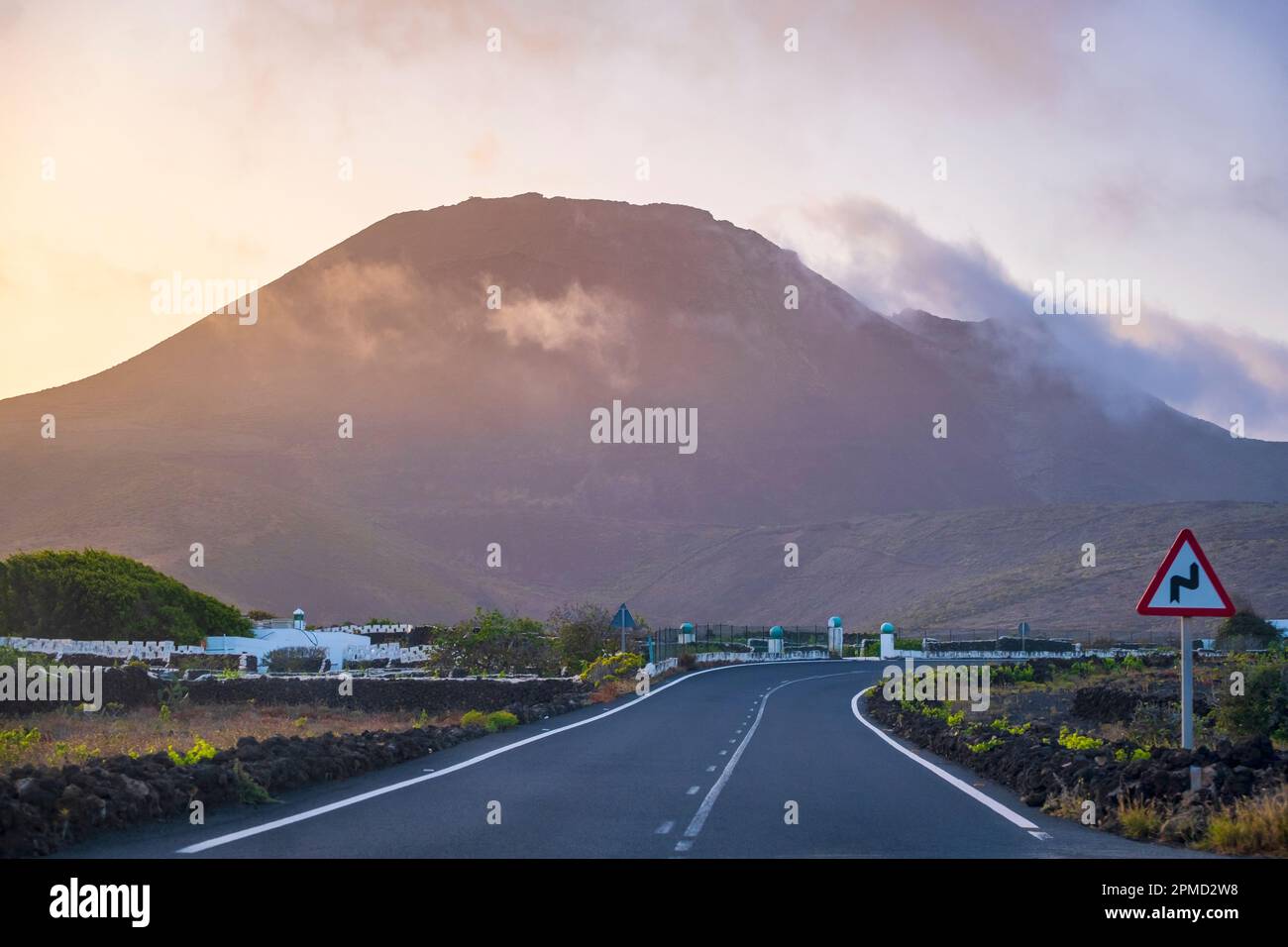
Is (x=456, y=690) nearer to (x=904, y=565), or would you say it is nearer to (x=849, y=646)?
(x=849, y=646)

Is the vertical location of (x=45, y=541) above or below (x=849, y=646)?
above

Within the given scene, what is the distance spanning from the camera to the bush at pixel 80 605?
63188 millimetres

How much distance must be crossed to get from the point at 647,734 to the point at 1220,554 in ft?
354

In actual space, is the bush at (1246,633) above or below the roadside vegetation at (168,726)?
below

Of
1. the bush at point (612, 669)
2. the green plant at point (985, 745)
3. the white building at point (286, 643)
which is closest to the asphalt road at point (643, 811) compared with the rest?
the green plant at point (985, 745)

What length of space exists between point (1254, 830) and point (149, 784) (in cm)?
1014

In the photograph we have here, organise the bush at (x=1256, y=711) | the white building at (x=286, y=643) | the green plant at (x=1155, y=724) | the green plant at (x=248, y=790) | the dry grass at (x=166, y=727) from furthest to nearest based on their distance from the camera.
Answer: the white building at (x=286, y=643), the bush at (x=1256, y=711), the green plant at (x=1155, y=724), the dry grass at (x=166, y=727), the green plant at (x=248, y=790)

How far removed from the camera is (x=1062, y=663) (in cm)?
6153

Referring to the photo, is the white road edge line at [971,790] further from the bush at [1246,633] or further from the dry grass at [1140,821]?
the bush at [1246,633]

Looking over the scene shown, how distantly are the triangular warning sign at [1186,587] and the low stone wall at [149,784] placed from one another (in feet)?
33.0

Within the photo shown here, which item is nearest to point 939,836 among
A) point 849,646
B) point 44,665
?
point 44,665

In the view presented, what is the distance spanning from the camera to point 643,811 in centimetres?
1413

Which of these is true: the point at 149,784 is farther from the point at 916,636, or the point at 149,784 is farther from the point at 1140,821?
the point at 916,636

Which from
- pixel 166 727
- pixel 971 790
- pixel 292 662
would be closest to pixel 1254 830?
pixel 971 790
